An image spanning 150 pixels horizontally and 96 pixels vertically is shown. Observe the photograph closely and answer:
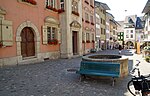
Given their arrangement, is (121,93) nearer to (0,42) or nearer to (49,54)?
(0,42)

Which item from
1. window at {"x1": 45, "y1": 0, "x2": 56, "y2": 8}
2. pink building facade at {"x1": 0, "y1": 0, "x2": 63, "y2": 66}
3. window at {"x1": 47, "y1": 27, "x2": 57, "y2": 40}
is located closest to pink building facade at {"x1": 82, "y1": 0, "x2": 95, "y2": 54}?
pink building facade at {"x1": 0, "y1": 0, "x2": 63, "y2": 66}

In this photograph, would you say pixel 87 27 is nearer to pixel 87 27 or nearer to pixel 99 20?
pixel 87 27

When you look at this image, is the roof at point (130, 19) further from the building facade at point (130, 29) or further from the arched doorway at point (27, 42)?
the arched doorway at point (27, 42)

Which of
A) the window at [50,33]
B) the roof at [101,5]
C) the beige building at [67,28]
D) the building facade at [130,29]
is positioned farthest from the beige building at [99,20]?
the building facade at [130,29]

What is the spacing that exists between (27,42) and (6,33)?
2932 millimetres

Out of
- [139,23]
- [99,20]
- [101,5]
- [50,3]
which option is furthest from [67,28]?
[139,23]

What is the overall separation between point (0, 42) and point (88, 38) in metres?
20.3

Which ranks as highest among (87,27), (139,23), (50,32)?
→ (139,23)

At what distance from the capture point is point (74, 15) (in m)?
21.8

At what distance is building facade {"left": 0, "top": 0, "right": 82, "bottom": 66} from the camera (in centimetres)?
1262

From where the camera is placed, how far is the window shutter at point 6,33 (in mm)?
12102

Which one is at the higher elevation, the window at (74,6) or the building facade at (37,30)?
the window at (74,6)

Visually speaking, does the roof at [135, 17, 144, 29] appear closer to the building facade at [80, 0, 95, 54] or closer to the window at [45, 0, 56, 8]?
the building facade at [80, 0, 95, 54]

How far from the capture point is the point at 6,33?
1245 centimetres
